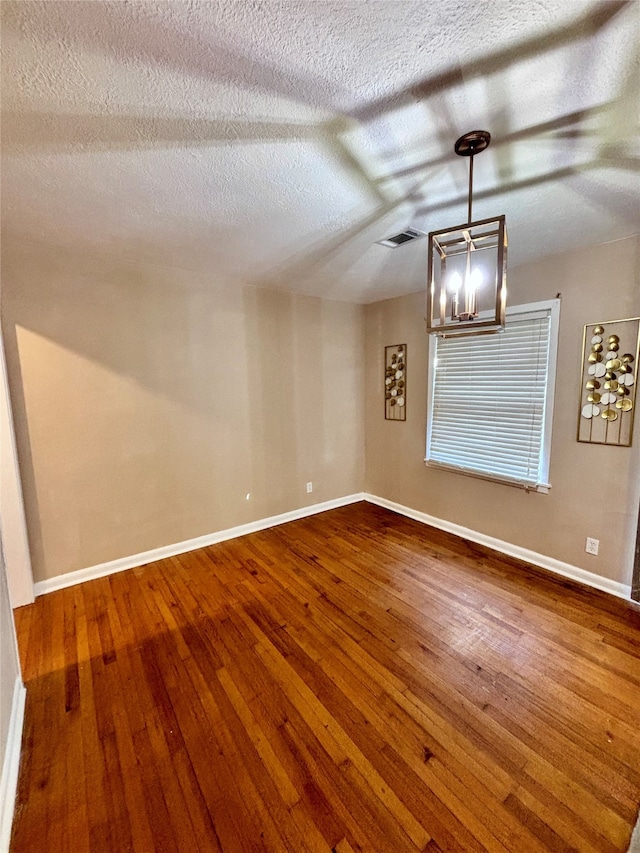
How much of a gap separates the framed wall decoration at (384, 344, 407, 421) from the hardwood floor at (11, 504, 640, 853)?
191 centimetres

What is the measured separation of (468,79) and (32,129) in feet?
5.32

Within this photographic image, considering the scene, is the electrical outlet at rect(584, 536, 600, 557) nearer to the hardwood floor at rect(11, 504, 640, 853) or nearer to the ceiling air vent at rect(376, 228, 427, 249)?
the hardwood floor at rect(11, 504, 640, 853)

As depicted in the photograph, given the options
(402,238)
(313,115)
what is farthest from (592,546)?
(313,115)

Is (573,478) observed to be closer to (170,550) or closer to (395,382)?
(395,382)

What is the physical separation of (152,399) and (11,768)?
7.58 feet

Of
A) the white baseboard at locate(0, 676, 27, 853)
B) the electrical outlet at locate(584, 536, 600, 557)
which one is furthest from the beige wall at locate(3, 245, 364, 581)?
the electrical outlet at locate(584, 536, 600, 557)

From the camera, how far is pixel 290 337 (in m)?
3.79

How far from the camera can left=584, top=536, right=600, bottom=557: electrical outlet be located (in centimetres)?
263

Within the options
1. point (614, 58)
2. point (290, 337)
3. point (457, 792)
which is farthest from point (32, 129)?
point (457, 792)

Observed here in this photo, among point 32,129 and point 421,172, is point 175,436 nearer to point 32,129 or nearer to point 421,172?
point 32,129

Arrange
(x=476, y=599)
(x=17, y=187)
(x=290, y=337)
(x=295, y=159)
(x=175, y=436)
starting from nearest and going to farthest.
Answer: (x=295, y=159), (x=17, y=187), (x=476, y=599), (x=175, y=436), (x=290, y=337)

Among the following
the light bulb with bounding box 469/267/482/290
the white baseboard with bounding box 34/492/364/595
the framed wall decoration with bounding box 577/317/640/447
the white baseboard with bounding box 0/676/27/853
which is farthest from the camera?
the white baseboard with bounding box 34/492/364/595

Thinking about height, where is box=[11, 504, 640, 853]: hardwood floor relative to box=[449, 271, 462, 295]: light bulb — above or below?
below

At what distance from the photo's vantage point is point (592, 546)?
2.65m
